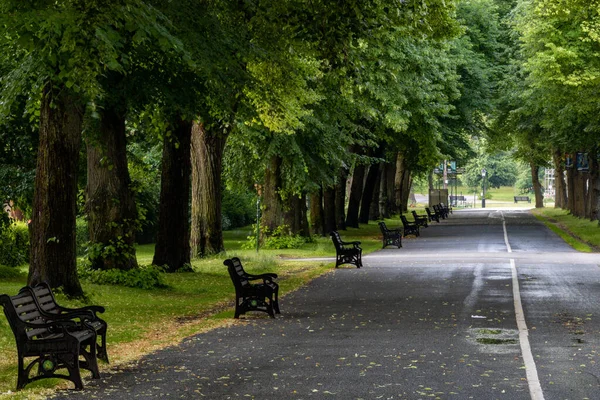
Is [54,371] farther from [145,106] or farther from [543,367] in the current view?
[145,106]

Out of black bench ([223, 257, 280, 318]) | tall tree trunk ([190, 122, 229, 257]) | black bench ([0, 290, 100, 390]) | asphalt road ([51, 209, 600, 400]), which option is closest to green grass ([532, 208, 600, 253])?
tall tree trunk ([190, 122, 229, 257])

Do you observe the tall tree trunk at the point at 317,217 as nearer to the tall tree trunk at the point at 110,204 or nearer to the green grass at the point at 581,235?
the green grass at the point at 581,235

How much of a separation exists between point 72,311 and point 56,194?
6.99 m

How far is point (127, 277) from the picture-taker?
22.8m

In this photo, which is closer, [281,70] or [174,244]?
[281,70]

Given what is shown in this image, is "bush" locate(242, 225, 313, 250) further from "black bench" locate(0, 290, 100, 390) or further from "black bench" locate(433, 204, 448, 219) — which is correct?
"black bench" locate(433, 204, 448, 219)

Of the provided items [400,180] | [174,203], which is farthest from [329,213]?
[400,180]

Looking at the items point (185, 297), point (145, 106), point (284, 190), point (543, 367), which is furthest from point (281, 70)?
point (284, 190)

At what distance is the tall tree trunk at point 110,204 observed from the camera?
23609mm

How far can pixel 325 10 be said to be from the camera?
1883cm

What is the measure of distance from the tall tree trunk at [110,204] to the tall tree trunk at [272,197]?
18.1m

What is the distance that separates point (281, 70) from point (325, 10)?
3.81 meters

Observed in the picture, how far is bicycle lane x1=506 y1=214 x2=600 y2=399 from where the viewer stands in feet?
36.0

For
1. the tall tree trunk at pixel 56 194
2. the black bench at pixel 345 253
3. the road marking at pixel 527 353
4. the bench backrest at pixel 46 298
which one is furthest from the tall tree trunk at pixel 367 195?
the bench backrest at pixel 46 298
